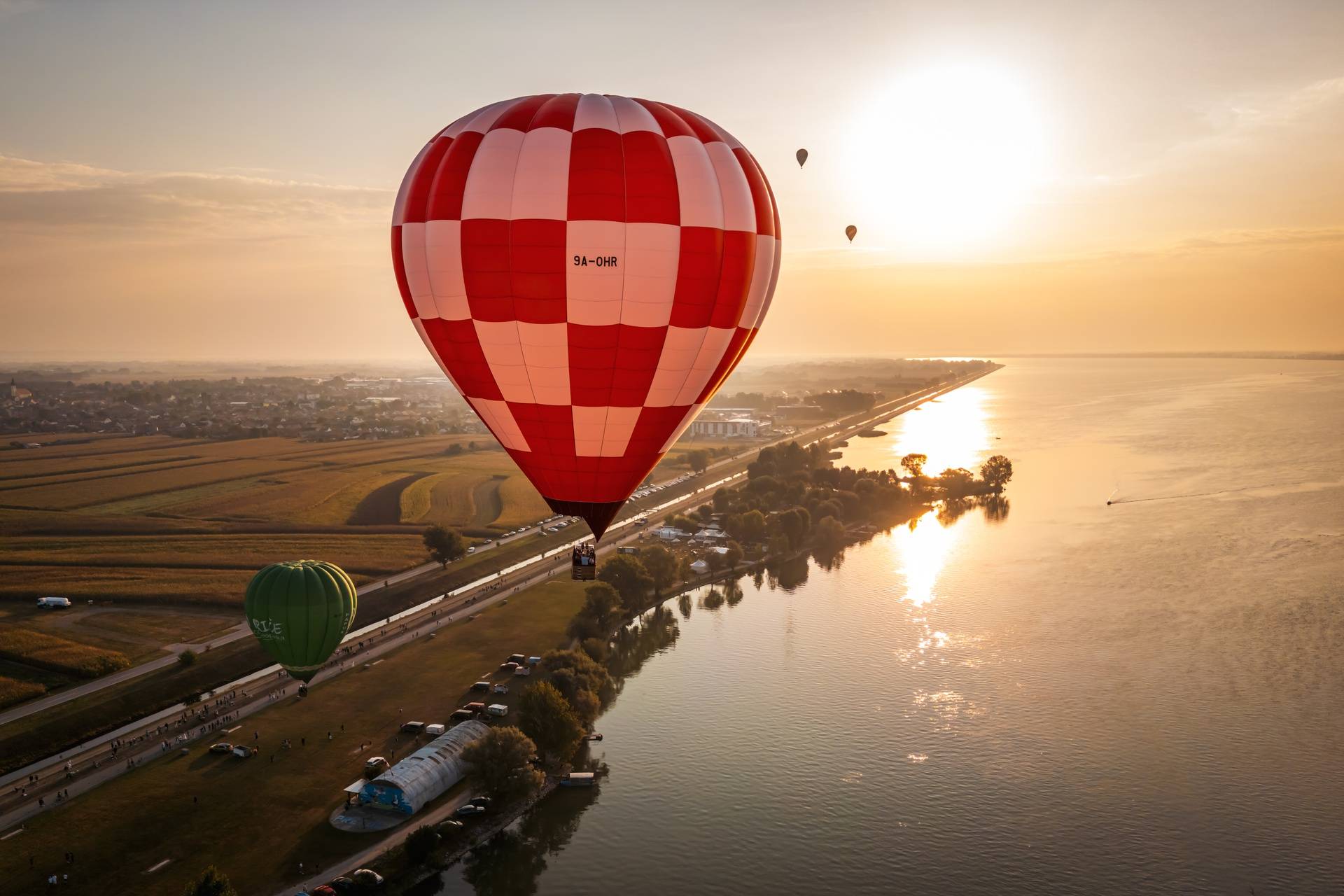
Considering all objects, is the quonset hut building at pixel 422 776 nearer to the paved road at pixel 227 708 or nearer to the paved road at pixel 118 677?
Result: the paved road at pixel 227 708

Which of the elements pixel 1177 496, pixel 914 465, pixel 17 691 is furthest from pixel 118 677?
pixel 1177 496

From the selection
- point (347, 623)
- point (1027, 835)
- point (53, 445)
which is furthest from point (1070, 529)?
point (53, 445)

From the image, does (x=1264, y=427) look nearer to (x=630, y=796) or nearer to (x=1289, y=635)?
(x=1289, y=635)

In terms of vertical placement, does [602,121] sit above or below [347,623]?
above

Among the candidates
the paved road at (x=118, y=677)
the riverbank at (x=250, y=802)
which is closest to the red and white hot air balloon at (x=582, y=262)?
the riverbank at (x=250, y=802)

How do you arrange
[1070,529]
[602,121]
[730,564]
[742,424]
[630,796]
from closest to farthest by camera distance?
[602,121] < [630,796] < [730,564] < [1070,529] < [742,424]
